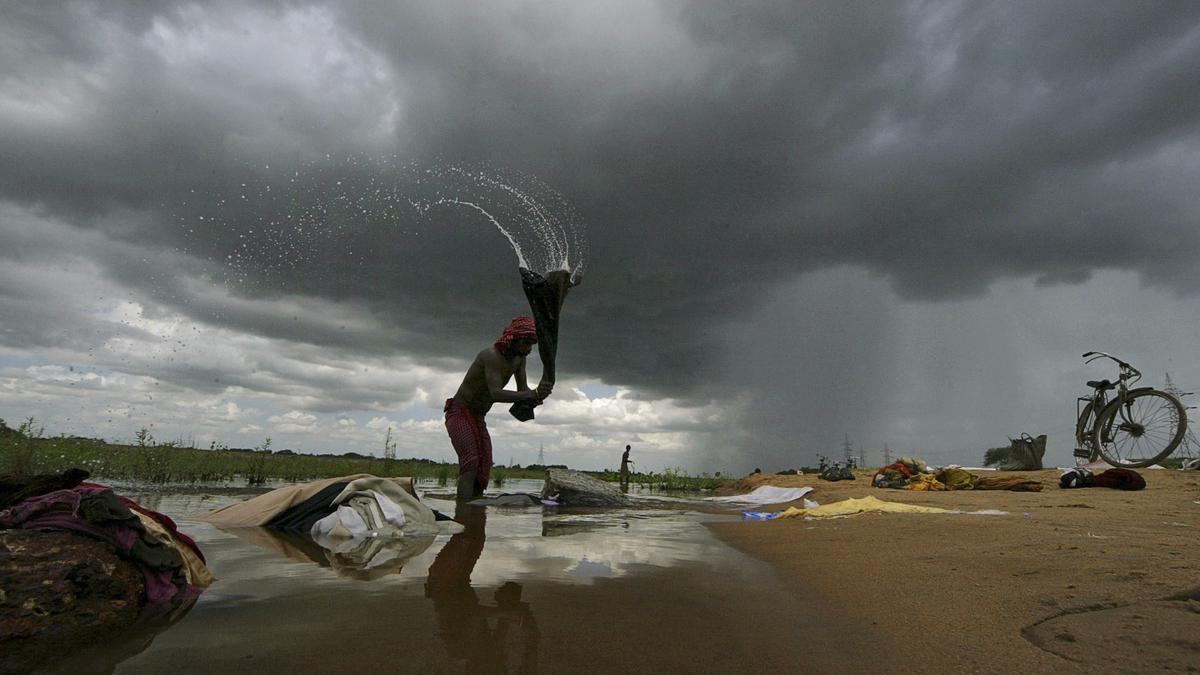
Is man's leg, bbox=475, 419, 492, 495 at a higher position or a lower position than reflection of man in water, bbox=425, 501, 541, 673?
higher

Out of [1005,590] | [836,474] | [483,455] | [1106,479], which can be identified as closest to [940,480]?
[1106,479]

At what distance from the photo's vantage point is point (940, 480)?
473 inches

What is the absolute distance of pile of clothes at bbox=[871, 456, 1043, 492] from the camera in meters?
9.96

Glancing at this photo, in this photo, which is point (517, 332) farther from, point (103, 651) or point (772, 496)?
point (772, 496)

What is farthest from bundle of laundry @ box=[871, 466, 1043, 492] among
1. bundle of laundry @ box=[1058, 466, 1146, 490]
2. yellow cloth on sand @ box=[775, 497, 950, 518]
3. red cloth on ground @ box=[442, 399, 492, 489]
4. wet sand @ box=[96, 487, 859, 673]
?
red cloth on ground @ box=[442, 399, 492, 489]

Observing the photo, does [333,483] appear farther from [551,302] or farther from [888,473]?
[888,473]

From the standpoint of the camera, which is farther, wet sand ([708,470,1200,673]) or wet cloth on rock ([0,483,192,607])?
wet cloth on rock ([0,483,192,607])

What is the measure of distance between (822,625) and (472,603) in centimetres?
151

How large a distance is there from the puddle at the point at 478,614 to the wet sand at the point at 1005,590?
1.08 ft

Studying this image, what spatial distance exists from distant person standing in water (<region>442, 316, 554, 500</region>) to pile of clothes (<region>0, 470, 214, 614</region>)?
477cm

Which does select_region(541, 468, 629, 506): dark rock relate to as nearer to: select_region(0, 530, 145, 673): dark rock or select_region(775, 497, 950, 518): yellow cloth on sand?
select_region(775, 497, 950, 518): yellow cloth on sand

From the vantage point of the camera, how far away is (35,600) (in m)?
1.96

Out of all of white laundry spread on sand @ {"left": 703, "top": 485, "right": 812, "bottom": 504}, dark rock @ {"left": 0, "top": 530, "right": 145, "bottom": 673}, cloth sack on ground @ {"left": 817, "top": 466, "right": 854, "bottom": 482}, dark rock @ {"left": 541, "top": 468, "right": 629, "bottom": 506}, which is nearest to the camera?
dark rock @ {"left": 0, "top": 530, "right": 145, "bottom": 673}

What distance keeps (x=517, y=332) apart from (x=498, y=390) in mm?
791
